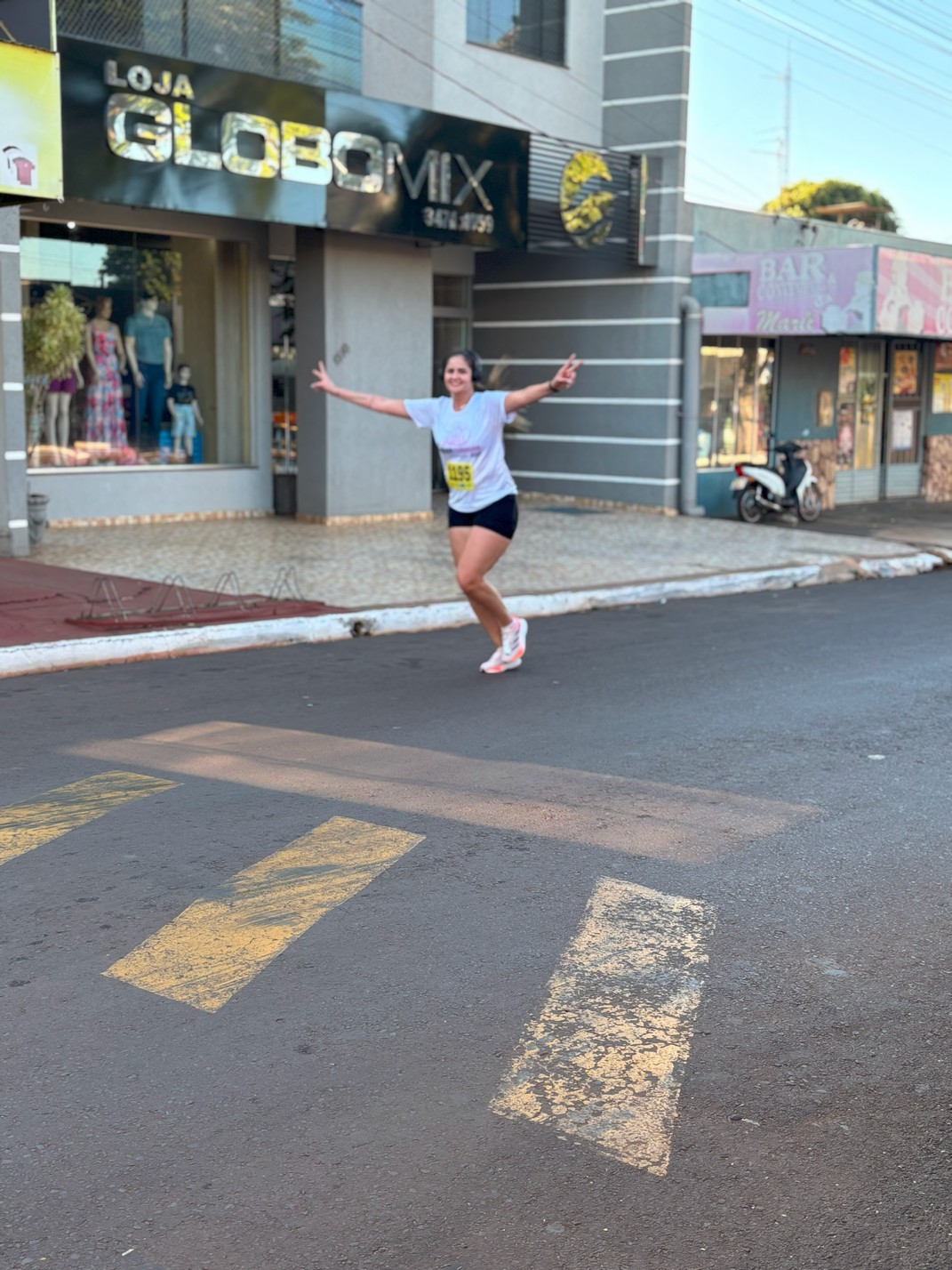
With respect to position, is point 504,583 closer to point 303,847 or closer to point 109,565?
point 109,565

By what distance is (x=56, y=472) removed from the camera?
54.6 feet

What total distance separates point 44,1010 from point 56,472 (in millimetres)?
13438

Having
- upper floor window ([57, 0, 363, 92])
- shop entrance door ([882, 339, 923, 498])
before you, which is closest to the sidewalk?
upper floor window ([57, 0, 363, 92])

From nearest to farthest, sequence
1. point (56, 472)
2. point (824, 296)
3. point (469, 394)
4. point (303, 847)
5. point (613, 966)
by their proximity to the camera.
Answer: point (613, 966) → point (303, 847) → point (469, 394) → point (56, 472) → point (824, 296)

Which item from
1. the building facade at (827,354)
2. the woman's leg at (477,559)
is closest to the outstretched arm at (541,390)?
the woman's leg at (477,559)

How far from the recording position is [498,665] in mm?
9234

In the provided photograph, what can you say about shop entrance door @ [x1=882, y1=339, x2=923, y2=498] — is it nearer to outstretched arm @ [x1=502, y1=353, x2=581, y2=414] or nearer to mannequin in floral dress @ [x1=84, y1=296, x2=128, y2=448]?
mannequin in floral dress @ [x1=84, y1=296, x2=128, y2=448]

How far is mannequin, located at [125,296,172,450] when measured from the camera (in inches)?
691

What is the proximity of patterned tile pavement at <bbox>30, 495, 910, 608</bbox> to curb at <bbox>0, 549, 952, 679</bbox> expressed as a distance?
1.15 feet

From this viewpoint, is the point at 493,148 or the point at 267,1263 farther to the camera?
the point at 493,148

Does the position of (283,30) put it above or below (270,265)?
above

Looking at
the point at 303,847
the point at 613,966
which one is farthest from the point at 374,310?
the point at 613,966

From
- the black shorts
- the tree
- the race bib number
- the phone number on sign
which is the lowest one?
the black shorts

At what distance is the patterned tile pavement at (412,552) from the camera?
42.5ft
